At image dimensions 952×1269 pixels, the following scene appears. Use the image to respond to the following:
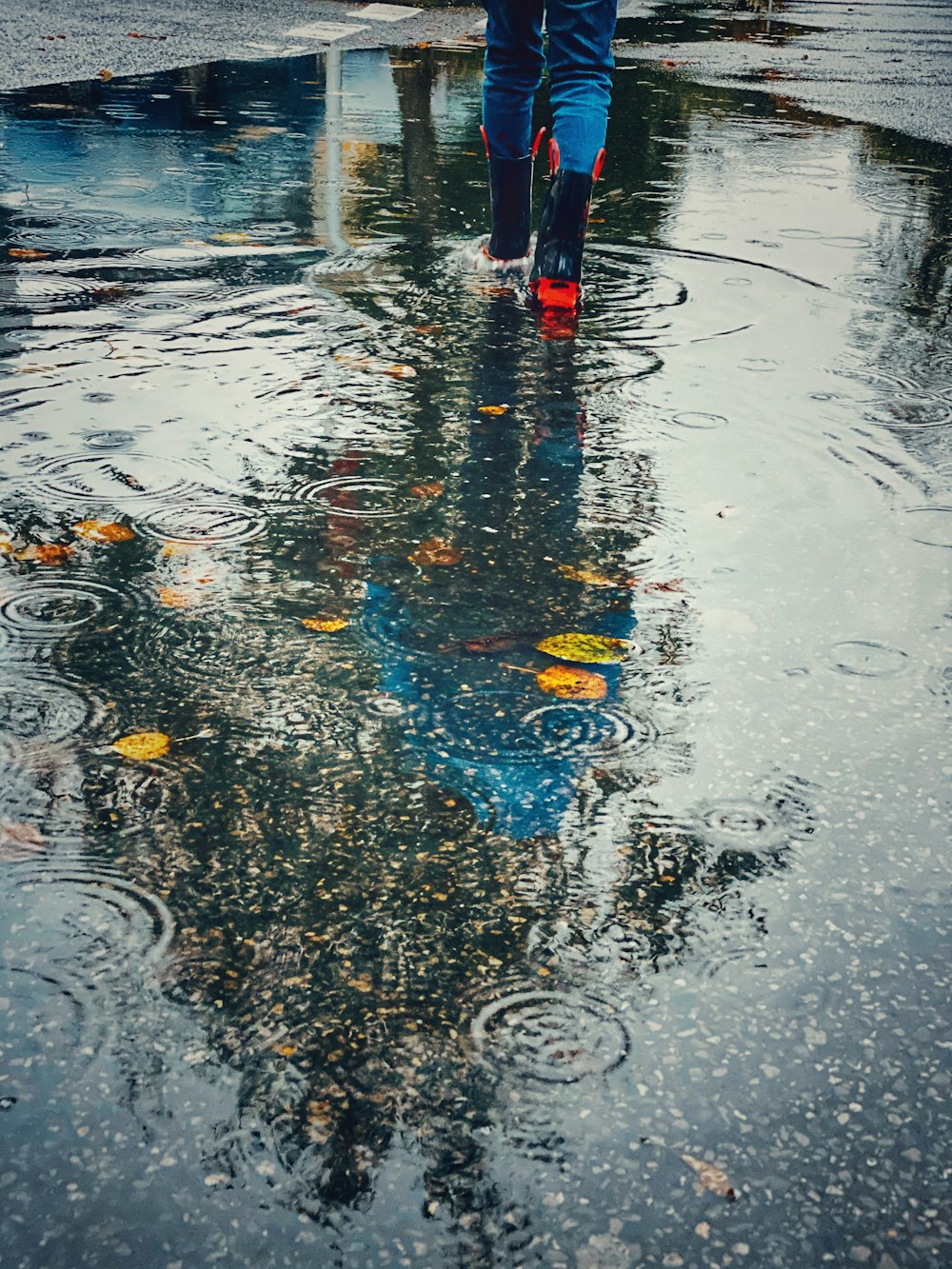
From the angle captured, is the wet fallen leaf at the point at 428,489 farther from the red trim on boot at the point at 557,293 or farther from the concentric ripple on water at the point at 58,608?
the red trim on boot at the point at 557,293

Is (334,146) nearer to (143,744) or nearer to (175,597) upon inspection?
(175,597)

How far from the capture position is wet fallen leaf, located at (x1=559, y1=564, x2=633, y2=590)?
2586 millimetres

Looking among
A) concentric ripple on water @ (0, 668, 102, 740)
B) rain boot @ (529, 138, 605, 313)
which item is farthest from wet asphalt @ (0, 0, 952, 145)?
concentric ripple on water @ (0, 668, 102, 740)

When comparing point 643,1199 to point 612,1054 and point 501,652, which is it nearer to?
point 612,1054

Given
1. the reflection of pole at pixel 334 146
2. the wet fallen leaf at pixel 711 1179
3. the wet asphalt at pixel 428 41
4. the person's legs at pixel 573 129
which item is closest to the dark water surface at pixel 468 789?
the wet fallen leaf at pixel 711 1179

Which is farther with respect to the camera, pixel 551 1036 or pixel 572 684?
pixel 572 684

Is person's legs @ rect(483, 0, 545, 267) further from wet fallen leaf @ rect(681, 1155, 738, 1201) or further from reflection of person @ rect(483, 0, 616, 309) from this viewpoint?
wet fallen leaf @ rect(681, 1155, 738, 1201)

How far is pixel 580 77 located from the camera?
425cm

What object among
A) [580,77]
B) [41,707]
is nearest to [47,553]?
[41,707]

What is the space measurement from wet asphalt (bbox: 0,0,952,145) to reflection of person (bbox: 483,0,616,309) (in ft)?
15.6

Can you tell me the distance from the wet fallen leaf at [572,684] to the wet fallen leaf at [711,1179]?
0.92 meters

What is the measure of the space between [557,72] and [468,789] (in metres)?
3.08

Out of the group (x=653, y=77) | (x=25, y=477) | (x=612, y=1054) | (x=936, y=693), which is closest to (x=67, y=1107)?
(x=612, y=1054)

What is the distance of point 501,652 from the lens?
2322mm
